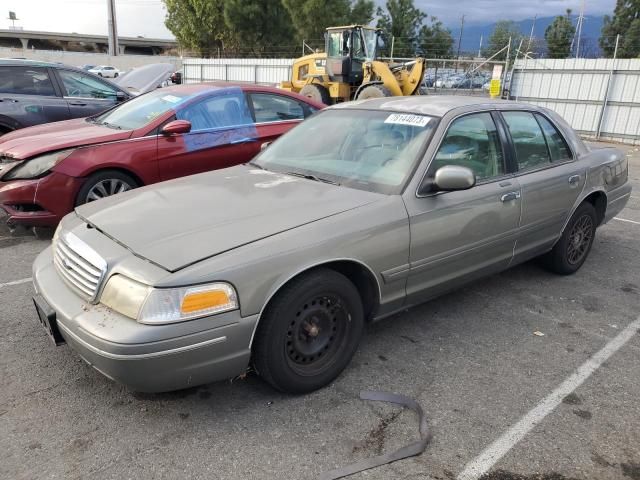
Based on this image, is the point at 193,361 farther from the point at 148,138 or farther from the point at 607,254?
the point at 607,254

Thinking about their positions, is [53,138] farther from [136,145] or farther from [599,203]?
[599,203]

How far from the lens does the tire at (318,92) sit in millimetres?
15586

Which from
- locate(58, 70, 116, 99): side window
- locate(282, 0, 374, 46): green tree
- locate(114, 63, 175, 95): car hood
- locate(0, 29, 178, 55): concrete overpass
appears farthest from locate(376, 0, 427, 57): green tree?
locate(0, 29, 178, 55): concrete overpass

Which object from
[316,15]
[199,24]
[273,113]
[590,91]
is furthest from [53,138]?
[199,24]

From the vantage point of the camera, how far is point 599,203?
484cm

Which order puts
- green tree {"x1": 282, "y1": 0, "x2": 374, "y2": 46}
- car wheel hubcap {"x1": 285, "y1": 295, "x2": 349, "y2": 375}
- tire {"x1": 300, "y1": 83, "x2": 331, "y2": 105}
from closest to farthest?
1. car wheel hubcap {"x1": 285, "y1": 295, "x2": 349, "y2": 375}
2. tire {"x1": 300, "y1": 83, "x2": 331, "y2": 105}
3. green tree {"x1": 282, "y1": 0, "x2": 374, "y2": 46}

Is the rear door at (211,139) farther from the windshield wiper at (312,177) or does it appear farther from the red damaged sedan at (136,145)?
the windshield wiper at (312,177)

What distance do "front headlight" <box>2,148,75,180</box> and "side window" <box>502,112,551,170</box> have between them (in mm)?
3982

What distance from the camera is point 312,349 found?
2859 millimetres

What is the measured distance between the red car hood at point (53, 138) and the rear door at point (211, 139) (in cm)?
48

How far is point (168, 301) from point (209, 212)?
0.72 m

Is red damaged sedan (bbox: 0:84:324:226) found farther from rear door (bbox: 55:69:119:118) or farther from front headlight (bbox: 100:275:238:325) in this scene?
front headlight (bbox: 100:275:238:325)

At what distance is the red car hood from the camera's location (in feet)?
16.5

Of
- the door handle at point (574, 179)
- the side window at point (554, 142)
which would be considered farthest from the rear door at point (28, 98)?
the door handle at point (574, 179)
